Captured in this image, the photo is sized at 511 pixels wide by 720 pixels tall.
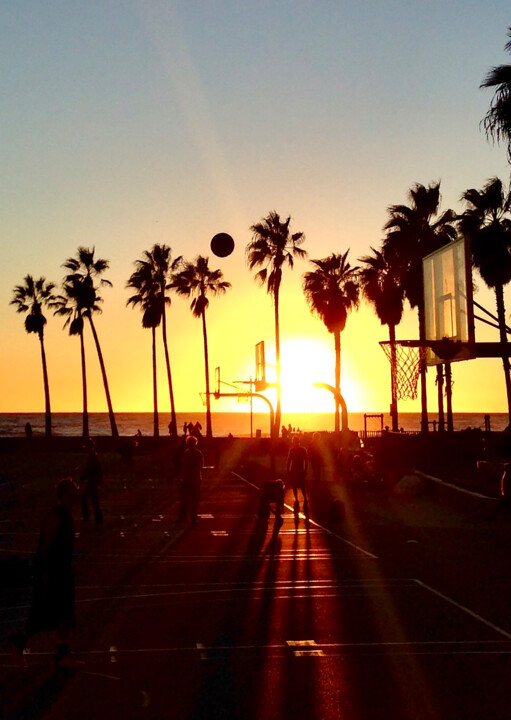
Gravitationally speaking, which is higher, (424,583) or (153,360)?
(153,360)

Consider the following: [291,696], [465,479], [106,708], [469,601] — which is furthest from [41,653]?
[465,479]

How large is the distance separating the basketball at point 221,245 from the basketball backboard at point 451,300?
19.4 feet

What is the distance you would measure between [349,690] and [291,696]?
0.51m

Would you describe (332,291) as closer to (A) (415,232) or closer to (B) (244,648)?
(A) (415,232)

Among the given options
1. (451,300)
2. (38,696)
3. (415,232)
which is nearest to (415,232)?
(415,232)

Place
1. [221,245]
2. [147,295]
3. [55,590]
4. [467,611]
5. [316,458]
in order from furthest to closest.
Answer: [147,295]
[316,458]
[221,245]
[467,611]
[55,590]

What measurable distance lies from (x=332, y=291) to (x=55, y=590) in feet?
169

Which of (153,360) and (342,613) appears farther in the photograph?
(153,360)

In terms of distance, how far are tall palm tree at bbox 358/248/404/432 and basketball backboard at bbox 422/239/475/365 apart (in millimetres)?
30225

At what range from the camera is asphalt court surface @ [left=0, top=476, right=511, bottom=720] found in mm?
7727

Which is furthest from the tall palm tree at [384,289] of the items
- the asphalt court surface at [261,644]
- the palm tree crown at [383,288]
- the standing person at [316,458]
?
the asphalt court surface at [261,644]

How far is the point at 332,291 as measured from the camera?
59844 mm

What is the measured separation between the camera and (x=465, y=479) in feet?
102

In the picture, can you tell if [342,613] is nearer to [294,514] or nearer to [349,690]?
[349,690]
